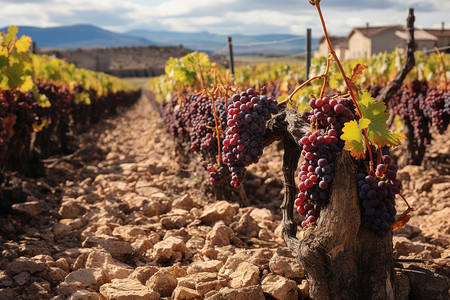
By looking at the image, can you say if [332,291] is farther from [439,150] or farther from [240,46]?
[240,46]

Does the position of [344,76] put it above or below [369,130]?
above

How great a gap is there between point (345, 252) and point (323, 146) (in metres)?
0.53

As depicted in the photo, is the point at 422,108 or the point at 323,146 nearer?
the point at 323,146

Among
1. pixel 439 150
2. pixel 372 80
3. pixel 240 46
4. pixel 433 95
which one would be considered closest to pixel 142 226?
pixel 433 95

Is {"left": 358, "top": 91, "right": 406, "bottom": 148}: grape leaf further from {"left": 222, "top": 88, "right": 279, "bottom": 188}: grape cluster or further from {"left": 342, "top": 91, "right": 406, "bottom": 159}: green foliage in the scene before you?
{"left": 222, "top": 88, "right": 279, "bottom": 188}: grape cluster

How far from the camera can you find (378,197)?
197 centimetres

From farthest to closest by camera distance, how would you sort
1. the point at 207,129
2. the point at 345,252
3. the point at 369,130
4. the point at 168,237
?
1. the point at 207,129
2. the point at 168,237
3. the point at 345,252
4. the point at 369,130

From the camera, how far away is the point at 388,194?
6.50 ft

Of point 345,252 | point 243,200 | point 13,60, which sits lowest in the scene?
point 243,200

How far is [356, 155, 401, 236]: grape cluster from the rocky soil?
0.44m

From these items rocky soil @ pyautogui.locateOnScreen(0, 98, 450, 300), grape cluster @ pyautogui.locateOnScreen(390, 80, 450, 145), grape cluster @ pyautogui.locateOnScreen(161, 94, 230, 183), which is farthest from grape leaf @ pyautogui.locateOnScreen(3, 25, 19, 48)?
grape cluster @ pyautogui.locateOnScreen(390, 80, 450, 145)

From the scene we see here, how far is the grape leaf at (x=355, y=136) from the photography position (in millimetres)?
1850

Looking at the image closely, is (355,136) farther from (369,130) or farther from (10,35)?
(10,35)

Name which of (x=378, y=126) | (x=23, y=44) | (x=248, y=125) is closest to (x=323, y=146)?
(x=378, y=126)
